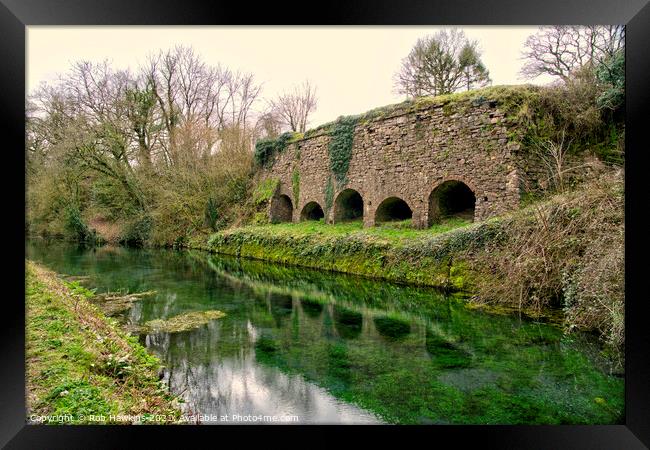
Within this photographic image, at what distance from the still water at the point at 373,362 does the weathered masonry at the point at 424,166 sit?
9.99 ft

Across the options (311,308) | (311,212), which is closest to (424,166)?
(311,308)

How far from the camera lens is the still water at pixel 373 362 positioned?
10.2ft

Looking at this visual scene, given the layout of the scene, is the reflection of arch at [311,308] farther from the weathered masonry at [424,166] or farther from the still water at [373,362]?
the weathered masonry at [424,166]

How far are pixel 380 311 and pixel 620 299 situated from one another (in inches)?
128

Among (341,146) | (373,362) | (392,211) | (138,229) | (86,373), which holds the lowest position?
(373,362)

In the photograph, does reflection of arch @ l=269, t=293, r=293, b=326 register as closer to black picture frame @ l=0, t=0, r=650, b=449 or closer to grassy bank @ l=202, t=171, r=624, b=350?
grassy bank @ l=202, t=171, r=624, b=350

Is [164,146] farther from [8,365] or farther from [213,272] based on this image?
[8,365]

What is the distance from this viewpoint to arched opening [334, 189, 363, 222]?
13.2 m

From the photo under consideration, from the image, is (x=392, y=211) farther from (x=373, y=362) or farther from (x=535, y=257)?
(x=373, y=362)

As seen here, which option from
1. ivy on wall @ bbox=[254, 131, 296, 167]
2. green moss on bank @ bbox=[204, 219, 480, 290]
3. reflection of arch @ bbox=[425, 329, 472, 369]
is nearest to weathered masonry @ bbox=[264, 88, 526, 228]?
green moss on bank @ bbox=[204, 219, 480, 290]

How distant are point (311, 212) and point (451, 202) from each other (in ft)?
20.8
